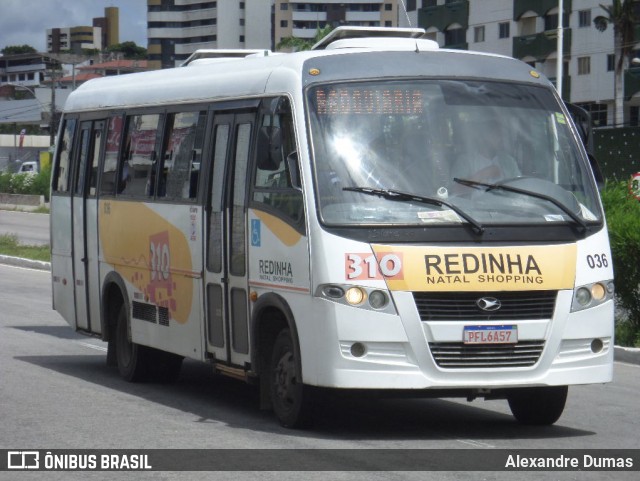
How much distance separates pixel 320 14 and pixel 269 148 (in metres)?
166

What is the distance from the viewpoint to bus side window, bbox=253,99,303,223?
34.8ft

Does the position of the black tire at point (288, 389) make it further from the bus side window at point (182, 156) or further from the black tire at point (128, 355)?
the black tire at point (128, 355)

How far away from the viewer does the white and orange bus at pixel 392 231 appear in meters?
10.0

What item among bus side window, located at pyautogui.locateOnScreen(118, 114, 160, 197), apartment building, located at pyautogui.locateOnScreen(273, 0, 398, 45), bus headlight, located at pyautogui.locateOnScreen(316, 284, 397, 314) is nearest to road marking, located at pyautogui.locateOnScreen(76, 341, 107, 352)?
bus side window, located at pyautogui.locateOnScreen(118, 114, 160, 197)

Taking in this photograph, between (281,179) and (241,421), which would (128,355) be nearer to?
(241,421)

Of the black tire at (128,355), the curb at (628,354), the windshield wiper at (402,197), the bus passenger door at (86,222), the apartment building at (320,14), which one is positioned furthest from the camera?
the apartment building at (320,14)

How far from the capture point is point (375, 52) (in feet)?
36.5

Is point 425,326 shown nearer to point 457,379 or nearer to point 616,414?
point 457,379

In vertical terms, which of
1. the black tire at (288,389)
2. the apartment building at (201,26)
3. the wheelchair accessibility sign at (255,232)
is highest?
the apartment building at (201,26)

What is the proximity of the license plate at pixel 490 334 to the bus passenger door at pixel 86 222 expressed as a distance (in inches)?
235

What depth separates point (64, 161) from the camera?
16.3 meters

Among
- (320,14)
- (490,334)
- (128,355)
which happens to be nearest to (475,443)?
(490,334)

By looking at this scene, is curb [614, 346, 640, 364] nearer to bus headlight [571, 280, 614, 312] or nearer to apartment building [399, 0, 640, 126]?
bus headlight [571, 280, 614, 312]

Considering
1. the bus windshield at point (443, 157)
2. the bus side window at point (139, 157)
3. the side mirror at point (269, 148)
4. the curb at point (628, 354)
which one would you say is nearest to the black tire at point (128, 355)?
the bus side window at point (139, 157)
